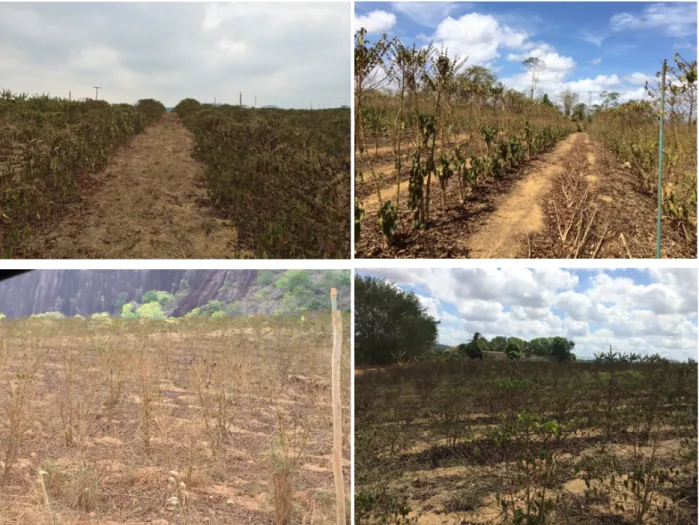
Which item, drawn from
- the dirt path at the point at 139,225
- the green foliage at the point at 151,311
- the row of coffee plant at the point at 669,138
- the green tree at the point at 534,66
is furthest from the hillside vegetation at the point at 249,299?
the row of coffee plant at the point at 669,138

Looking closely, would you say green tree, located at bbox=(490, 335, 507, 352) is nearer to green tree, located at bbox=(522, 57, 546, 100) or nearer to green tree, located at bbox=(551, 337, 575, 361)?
green tree, located at bbox=(551, 337, 575, 361)

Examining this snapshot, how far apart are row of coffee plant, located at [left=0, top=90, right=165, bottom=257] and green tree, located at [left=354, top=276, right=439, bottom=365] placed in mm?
2222

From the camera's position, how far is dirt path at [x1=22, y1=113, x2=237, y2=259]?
10.6ft

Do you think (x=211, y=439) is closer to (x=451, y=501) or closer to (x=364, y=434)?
(x=364, y=434)

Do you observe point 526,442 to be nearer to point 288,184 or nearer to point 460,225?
point 460,225

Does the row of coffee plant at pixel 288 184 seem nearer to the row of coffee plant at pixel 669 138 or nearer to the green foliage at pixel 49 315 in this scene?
the green foliage at pixel 49 315

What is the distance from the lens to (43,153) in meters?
4.95

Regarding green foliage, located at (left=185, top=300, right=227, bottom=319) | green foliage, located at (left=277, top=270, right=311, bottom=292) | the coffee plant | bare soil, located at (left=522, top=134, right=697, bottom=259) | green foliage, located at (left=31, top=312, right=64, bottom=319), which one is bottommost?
the coffee plant

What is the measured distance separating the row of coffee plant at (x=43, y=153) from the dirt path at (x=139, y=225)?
0.58ft

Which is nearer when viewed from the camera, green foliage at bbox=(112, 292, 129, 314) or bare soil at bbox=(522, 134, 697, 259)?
bare soil at bbox=(522, 134, 697, 259)

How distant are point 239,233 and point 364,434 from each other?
1.77 meters

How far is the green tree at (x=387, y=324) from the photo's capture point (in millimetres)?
2533

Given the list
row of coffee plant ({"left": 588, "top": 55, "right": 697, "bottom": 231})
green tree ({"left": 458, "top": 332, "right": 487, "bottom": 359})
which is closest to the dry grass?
green tree ({"left": 458, "top": 332, "right": 487, "bottom": 359})

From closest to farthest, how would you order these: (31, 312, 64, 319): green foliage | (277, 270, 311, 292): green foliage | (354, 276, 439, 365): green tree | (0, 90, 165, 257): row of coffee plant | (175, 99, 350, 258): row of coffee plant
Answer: (354, 276, 439, 365): green tree
(277, 270, 311, 292): green foliage
(31, 312, 64, 319): green foliage
(175, 99, 350, 258): row of coffee plant
(0, 90, 165, 257): row of coffee plant
